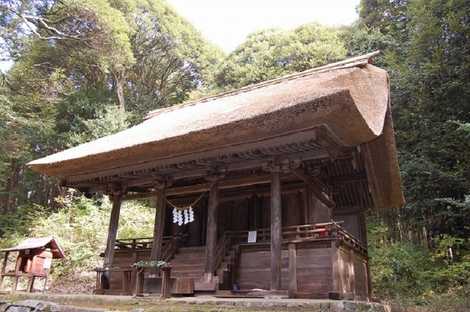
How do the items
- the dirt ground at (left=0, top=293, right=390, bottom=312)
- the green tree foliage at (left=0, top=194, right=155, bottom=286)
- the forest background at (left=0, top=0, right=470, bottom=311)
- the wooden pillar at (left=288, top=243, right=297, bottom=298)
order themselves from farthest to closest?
the green tree foliage at (left=0, top=194, right=155, bottom=286), the forest background at (left=0, top=0, right=470, bottom=311), the wooden pillar at (left=288, top=243, right=297, bottom=298), the dirt ground at (left=0, top=293, right=390, bottom=312)

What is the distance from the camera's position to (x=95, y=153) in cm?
830

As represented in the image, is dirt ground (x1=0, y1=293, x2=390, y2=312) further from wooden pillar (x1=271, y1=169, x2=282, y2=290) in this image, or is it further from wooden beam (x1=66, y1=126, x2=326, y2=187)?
wooden beam (x1=66, y1=126, x2=326, y2=187)

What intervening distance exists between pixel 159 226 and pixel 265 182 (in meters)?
2.59

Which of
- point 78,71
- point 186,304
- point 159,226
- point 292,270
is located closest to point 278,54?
point 78,71

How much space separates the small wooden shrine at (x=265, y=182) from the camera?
258 inches

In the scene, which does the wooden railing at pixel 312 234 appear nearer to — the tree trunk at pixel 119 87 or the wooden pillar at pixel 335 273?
the wooden pillar at pixel 335 273

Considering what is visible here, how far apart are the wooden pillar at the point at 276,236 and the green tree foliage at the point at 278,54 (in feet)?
54.1

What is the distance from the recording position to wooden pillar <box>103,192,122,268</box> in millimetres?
9438

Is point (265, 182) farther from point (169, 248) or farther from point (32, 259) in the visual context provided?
point (32, 259)

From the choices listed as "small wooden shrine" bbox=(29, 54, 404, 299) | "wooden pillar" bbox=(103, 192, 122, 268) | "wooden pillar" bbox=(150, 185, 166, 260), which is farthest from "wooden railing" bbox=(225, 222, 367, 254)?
"wooden pillar" bbox=(103, 192, 122, 268)

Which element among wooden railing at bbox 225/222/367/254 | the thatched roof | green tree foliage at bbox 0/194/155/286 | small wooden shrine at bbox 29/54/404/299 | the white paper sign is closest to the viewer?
the thatched roof

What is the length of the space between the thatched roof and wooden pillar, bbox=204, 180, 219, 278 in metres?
1.07

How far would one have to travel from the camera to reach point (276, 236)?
7.02 m

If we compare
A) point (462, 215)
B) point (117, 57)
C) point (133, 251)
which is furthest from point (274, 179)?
point (117, 57)
